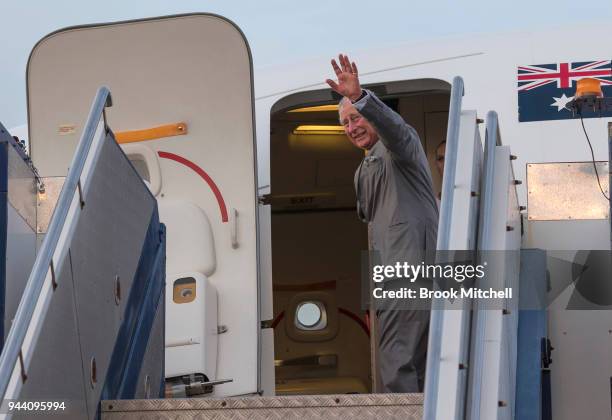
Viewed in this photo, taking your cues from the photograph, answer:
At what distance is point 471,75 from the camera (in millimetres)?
8055

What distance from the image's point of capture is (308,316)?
1096cm

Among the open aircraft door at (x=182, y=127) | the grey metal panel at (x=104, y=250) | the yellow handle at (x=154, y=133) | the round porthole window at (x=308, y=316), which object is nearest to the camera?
the grey metal panel at (x=104, y=250)

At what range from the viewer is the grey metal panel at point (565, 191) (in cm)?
703

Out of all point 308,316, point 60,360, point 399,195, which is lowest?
point 308,316

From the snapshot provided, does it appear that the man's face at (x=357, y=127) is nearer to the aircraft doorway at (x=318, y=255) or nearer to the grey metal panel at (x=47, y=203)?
the grey metal panel at (x=47, y=203)

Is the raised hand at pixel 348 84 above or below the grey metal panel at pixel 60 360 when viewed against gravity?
above

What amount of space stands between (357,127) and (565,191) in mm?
1557

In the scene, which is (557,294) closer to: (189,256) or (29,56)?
(189,256)

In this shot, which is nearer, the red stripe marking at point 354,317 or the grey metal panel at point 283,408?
the grey metal panel at point 283,408

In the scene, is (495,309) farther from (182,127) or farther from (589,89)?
(182,127)

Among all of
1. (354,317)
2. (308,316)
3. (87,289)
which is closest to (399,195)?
(87,289)

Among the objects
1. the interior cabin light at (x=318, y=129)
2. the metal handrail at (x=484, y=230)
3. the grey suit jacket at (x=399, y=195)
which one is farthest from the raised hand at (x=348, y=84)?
the interior cabin light at (x=318, y=129)

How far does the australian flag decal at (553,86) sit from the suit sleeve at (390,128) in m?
2.09

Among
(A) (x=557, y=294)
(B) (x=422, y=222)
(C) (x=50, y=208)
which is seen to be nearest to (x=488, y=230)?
(B) (x=422, y=222)
